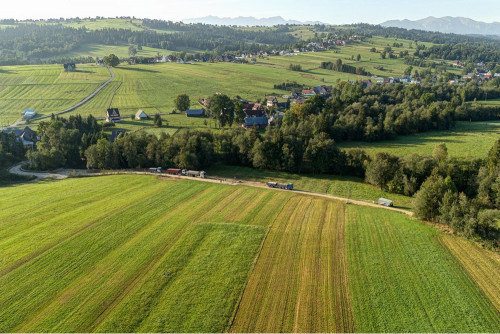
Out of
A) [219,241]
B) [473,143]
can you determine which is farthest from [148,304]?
[473,143]

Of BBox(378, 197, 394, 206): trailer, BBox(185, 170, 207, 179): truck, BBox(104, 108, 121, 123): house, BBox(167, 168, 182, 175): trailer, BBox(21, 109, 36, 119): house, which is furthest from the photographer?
BBox(21, 109, 36, 119): house

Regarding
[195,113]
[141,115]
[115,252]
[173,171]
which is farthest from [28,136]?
[115,252]

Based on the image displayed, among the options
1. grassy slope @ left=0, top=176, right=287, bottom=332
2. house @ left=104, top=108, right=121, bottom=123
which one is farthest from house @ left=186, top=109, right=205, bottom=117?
grassy slope @ left=0, top=176, right=287, bottom=332

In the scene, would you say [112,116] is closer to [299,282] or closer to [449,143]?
[299,282]

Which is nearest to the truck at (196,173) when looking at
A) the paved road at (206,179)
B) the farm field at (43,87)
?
the paved road at (206,179)

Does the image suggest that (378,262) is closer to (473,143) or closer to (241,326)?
(241,326)

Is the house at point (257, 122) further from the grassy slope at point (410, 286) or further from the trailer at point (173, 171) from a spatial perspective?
the grassy slope at point (410, 286)

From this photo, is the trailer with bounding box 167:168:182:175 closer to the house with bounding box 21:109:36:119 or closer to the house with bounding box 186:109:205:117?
the house with bounding box 186:109:205:117
